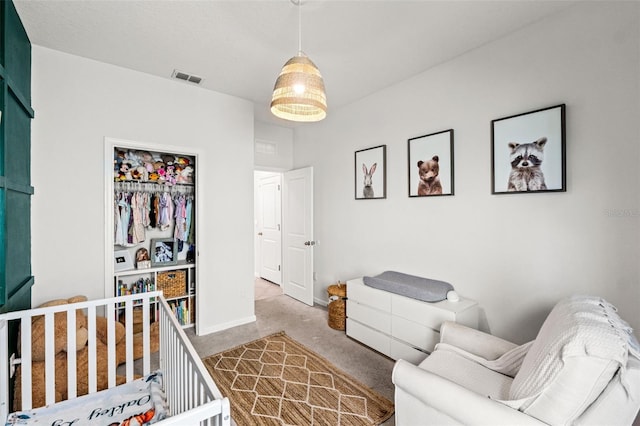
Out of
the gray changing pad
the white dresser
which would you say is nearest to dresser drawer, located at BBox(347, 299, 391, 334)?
the white dresser

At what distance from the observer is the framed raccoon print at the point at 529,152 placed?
1969mm

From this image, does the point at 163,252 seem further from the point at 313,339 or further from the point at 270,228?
the point at 270,228

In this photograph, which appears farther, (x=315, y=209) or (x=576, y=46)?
(x=315, y=209)

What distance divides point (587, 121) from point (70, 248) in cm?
399

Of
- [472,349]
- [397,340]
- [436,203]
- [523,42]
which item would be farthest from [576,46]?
[397,340]

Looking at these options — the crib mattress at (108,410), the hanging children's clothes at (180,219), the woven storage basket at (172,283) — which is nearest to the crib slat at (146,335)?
the crib mattress at (108,410)

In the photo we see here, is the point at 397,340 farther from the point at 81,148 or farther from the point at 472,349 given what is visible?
the point at 81,148

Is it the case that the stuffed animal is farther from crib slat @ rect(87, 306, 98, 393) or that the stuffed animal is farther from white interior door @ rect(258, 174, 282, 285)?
crib slat @ rect(87, 306, 98, 393)

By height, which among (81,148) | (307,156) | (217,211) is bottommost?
(217,211)

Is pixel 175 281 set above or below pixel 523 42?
below

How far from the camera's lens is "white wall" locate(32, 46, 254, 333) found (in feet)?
7.77

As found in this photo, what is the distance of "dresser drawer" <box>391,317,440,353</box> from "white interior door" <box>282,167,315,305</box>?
67.6 inches

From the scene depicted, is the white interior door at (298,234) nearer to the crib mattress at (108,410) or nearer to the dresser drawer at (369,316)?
the dresser drawer at (369,316)

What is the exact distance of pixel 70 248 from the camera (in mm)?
2475
